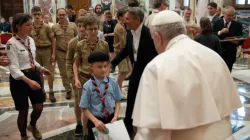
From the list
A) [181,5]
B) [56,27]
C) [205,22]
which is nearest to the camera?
[205,22]

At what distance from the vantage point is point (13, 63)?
332cm

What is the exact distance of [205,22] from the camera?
508 centimetres

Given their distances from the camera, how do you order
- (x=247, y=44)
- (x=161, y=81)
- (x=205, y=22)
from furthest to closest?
(x=247, y=44) → (x=205, y=22) → (x=161, y=81)

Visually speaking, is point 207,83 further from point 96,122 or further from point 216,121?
point 96,122

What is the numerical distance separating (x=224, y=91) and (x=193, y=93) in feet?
0.99

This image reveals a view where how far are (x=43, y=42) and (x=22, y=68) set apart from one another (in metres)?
2.06

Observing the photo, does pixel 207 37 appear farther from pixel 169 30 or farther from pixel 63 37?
pixel 169 30

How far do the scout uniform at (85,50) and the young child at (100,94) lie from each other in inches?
21.5

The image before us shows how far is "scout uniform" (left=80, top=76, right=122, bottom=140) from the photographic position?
114 inches

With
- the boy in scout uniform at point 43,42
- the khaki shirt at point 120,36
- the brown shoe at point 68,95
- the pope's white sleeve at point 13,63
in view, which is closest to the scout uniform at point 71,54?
the pope's white sleeve at point 13,63

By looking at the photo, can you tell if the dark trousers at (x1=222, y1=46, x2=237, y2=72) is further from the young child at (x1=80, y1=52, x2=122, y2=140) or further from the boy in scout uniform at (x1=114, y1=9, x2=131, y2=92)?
the young child at (x1=80, y1=52, x2=122, y2=140)

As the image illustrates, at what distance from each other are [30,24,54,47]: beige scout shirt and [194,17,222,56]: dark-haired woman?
2639 millimetres

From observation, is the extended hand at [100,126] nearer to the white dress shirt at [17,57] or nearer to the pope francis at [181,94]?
the pope francis at [181,94]

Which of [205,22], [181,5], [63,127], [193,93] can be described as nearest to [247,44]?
[205,22]
